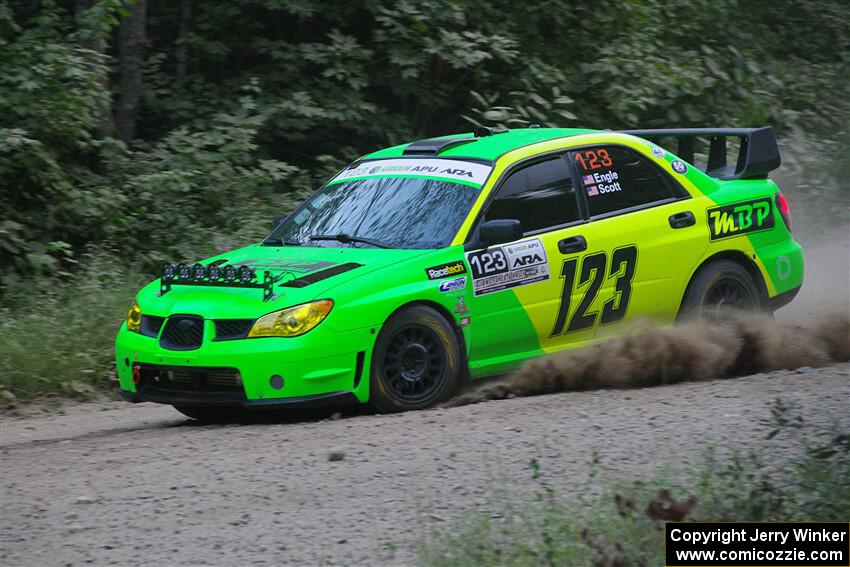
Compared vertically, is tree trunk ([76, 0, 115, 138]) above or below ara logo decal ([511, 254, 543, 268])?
above

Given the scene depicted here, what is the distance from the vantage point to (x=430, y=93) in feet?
47.8

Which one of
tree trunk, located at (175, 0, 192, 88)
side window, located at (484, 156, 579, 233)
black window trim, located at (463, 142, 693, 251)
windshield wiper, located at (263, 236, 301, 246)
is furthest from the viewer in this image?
tree trunk, located at (175, 0, 192, 88)

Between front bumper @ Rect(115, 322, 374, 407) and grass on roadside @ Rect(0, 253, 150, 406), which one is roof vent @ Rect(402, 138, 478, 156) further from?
grass on roadside @ Rect(0, 253, 150, 406)

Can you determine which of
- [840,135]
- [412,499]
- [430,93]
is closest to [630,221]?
[412,499]

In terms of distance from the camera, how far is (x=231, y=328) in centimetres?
722

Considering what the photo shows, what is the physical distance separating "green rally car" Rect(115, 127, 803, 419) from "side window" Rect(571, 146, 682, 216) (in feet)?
0.04

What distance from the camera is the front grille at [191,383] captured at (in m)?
7.18

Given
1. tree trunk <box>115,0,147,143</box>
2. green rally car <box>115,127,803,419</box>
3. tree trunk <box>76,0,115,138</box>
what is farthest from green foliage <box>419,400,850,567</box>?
tree trunk <box>115,0,147,143</box>

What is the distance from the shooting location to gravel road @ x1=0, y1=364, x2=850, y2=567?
5090mm

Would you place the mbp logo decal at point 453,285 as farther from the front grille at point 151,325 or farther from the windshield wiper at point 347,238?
the front grille at point 151,325

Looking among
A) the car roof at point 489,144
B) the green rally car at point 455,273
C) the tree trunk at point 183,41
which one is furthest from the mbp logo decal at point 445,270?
the tree trunk at point 183,41

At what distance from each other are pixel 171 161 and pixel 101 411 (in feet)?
14.7

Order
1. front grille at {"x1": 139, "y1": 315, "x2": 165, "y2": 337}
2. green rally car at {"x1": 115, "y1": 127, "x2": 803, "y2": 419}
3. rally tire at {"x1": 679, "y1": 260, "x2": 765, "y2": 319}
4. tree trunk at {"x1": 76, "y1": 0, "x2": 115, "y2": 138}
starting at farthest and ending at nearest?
tree trunk at {"x1": 76, "y1": 0, "x2": 115, "y2": 138} → rally tire at {"x1": 679, "y1": 260, "x2": 765, "y2": 319} → front grille at {"x1": 139, "y1": 315, "x2": 165, "y2": 337} → green rally car at {"x1": 115, "y1": 127, "x2": 803, "y2": 419}

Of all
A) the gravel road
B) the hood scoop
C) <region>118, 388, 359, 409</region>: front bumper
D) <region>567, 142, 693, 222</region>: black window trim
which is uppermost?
<region>567, 142, 693, 222</region>: black window trim
